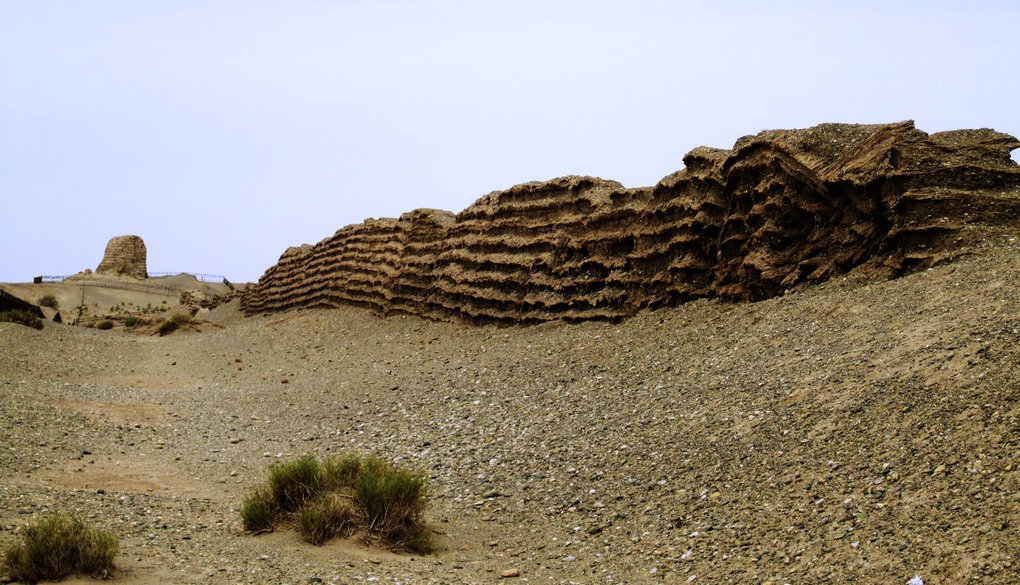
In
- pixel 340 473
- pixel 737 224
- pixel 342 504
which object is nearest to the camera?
pixel 342 504

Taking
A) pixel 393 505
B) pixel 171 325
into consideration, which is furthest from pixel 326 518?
pixel 171 325

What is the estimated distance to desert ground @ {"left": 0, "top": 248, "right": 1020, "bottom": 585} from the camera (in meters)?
6.20

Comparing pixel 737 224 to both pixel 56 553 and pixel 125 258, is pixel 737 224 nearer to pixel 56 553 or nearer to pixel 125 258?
pixel 56 553

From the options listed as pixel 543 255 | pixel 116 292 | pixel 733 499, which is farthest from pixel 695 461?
pixel 116 292

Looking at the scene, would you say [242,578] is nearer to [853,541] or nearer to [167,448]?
[853,541]

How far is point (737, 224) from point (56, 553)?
1064 cm

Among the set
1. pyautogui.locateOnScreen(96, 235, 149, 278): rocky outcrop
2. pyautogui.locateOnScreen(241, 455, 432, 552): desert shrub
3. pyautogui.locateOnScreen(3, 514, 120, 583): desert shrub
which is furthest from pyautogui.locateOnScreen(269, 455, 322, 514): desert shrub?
pyautogui.locateOnScreen(96, 235, 149, 278): rocky outcrop

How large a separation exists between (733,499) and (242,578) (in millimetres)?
3668

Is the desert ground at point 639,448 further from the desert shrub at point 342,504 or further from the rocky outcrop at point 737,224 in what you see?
the rocky outcrop at point 737,224

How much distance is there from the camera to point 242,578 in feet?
20.3

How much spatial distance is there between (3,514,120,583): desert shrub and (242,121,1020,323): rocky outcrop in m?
9.74

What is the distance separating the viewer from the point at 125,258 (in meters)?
64.3

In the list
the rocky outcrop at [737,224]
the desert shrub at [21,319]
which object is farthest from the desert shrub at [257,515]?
the desert shrub at [21,319]

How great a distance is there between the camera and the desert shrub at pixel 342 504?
7355 millimetres
